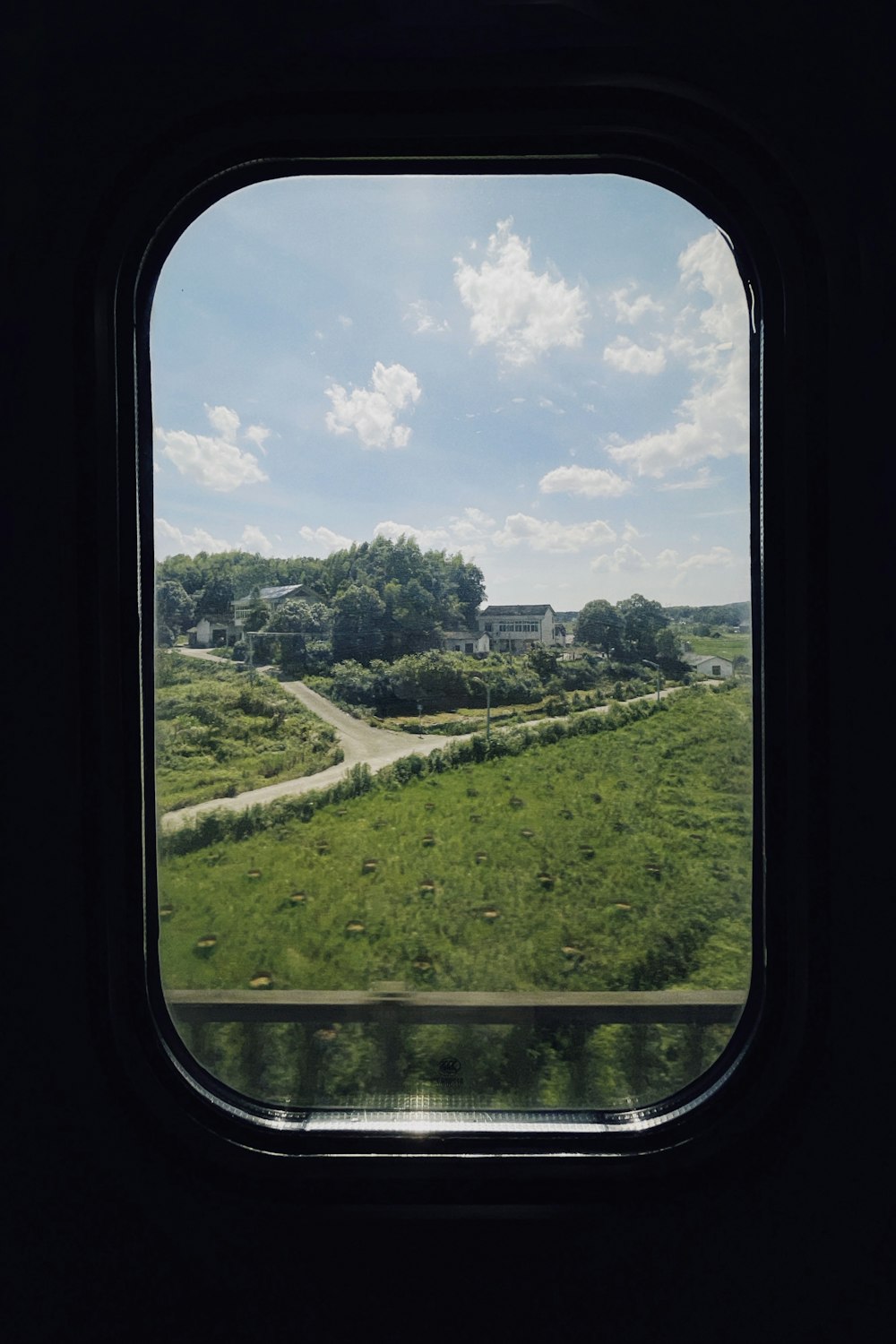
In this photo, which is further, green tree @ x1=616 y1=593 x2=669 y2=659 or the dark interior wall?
green tree @ x1=616 y1=593 x2=669 y2=659

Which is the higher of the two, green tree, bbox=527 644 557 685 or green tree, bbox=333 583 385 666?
green tree, bbox=333 583 385 666

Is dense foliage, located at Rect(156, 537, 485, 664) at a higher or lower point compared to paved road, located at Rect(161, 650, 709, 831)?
higher

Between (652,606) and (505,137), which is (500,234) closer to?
(505,137)

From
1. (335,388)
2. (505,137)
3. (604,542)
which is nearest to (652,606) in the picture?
(604,542)

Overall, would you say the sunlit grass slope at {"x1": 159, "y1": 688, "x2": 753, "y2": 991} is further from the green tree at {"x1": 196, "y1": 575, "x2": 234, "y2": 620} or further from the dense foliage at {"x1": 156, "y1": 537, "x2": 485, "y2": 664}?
the green tree at {"x1": 196, "y1": 575, "x2": 234, "y2": 620}

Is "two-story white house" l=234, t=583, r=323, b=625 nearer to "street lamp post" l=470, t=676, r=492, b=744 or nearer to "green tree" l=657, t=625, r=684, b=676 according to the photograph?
"street lamp post" l=470, t=676, r=492, b=744

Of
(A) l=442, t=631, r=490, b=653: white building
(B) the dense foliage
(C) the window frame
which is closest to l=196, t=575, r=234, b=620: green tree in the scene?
(B) the dense foliage

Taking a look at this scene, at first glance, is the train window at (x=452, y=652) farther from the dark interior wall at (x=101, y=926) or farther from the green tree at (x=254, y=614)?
the dark interior wall at (x=101, y=926)

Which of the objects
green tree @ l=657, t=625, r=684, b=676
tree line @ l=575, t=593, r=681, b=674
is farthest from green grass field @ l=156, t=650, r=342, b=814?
green tree @ l=657, t=625, r=684, b=676
